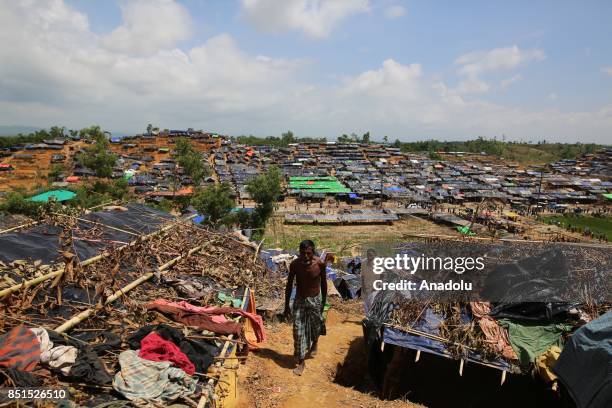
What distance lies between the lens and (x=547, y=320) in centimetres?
548

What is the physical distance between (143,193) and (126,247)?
35.5 meters

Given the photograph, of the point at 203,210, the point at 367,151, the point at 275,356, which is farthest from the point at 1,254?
the point at 367,151

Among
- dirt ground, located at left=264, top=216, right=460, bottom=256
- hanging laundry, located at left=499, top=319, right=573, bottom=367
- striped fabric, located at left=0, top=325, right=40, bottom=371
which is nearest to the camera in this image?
striped fabric, located at left=0, top=325, right=40, bottom=371

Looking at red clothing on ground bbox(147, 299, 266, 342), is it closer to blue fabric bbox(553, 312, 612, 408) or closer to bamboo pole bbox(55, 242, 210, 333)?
bamboo pole bbox(55, 242, 210, 333)

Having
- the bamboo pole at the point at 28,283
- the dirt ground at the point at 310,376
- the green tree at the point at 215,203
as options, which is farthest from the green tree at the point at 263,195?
the bamboo pole at the point at 28,283

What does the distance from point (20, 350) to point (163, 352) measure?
121 centimetres

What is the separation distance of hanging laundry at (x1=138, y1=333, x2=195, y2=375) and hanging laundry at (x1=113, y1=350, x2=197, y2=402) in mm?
87

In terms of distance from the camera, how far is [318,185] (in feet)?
150

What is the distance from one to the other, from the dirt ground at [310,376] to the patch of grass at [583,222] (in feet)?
109

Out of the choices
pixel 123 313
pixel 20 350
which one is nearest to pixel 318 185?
pixel 123 313

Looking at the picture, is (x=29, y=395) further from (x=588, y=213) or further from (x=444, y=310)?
(x=588, y=213)

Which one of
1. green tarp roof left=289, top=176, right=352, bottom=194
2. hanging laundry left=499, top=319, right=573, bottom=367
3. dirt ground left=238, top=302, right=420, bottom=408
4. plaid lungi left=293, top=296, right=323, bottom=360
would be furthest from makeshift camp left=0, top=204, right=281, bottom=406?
green tarp roof left=289, top=176, right=352, bottom=194

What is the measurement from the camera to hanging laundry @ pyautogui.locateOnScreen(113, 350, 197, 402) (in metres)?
3.16

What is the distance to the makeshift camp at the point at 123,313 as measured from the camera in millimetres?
3250
